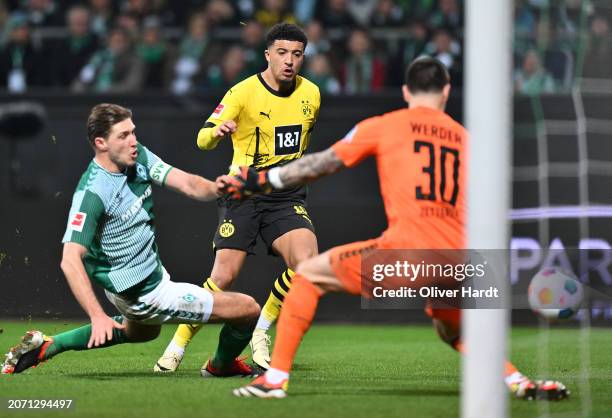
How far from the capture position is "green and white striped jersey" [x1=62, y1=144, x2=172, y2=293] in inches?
281

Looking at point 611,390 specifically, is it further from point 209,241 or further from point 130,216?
point 209,241

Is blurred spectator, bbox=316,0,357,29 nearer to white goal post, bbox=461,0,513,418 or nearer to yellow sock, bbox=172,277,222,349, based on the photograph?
yellow sock, bbox=172,277,222,349

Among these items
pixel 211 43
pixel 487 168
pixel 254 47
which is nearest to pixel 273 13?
pixel 254 47

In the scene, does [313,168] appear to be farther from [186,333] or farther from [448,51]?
[448,51]

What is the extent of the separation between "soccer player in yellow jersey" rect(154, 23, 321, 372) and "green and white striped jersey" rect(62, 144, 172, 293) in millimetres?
1218

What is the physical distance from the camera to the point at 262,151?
8.71m

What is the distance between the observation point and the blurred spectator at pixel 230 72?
14.1 metres

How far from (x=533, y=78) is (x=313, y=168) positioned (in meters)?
6.73

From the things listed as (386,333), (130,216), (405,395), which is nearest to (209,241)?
(386,333)

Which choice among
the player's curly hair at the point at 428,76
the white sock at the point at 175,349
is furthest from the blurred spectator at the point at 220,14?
the player's curly hair at the point at 428,76

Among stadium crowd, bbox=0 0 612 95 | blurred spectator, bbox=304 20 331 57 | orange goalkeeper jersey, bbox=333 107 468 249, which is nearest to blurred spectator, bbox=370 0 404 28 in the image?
stadium crowd, bbox=0 0 612 95

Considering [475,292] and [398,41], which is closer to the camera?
[475,292]

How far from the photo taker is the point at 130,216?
7.29 m

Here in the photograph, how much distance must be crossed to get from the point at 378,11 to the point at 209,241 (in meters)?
4.20
